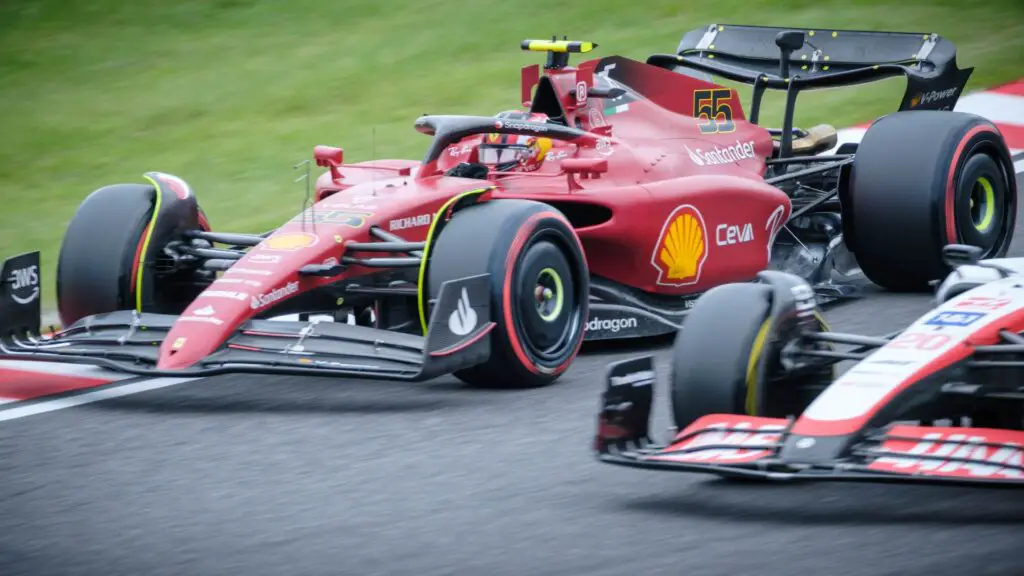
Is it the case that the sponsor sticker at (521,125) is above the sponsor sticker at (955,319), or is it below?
above

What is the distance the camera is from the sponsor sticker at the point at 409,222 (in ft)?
24.9

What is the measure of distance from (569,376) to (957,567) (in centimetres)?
322

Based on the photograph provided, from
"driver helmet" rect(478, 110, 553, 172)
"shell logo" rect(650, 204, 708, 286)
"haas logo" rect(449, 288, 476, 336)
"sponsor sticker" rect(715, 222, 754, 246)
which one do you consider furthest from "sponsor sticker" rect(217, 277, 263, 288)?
"sponsor sticker" rect(715, 222, 754, 246)

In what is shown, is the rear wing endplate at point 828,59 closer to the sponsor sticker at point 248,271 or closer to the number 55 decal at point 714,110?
the number 55 decal at point 714,110

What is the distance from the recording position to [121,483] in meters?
5.92

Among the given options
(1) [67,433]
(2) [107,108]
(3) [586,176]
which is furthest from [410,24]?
(1) [67,433]

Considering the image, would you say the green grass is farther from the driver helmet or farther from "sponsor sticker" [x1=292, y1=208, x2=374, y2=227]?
"sponsor sticker" [x1=292, y1=208, x2=374, y2=227]

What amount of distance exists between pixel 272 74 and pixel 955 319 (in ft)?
40.5

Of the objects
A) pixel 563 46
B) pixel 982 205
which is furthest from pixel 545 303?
pixel 982 205

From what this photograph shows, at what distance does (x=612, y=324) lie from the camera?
796 centimetres

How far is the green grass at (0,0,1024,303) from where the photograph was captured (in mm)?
13773

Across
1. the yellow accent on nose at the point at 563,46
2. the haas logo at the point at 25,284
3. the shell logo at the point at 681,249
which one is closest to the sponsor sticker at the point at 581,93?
the yellow accent on nose at the point at 563,46

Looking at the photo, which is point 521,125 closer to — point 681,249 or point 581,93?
point 581,93

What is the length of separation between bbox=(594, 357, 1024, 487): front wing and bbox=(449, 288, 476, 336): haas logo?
147cm
